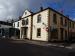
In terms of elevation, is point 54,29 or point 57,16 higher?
point 57,16

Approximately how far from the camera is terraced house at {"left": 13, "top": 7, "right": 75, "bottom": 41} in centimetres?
3017

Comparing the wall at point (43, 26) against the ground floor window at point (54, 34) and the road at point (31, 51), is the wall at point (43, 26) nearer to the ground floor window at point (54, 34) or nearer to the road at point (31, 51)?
the ground floor window at point (54, 34)

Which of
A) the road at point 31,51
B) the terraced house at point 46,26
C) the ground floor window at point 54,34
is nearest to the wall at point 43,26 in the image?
the terraced house at point 46,26

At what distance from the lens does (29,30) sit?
1421 inches

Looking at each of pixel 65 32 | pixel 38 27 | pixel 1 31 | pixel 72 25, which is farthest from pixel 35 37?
pixel 1 31

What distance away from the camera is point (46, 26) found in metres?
30.1

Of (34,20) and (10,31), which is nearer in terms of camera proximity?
(34,20)

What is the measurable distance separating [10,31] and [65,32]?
18.1 meters

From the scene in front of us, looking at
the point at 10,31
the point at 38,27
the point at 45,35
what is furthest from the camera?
the point at 10,31

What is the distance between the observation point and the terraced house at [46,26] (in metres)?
30.2

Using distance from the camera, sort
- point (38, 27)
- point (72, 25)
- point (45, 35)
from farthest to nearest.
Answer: point (72, 25) → point (38, 27) → point (45, 35)

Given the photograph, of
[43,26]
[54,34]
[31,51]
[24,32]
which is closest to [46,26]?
[43,26]

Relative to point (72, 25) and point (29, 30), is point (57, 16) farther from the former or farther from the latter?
point (72, 25)

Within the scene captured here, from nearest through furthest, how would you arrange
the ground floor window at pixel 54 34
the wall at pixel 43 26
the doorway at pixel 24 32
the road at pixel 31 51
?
1. the road at pixel 31 51
2. the wall at pixel 43 26
3. the ground floor window at pixel 54 34
4. the doorway at pixel 24 32
